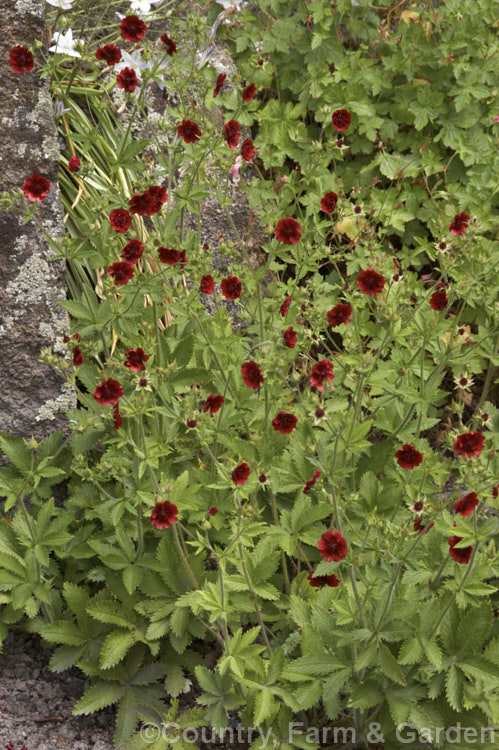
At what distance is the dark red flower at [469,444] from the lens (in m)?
1.72

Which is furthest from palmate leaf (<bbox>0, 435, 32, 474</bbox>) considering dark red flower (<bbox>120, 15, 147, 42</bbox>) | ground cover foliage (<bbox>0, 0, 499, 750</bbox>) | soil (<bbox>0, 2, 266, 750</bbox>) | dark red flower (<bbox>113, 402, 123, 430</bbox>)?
dark red flower (<bbox>120, 15, 147, 42</bbox>)

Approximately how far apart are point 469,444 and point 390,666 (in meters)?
0.62

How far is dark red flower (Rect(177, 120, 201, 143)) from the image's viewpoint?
2.08 meters

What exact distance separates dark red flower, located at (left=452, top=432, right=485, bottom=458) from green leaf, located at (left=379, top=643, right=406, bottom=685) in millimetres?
571

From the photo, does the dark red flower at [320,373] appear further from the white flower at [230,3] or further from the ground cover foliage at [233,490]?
the white flower at [230,3]

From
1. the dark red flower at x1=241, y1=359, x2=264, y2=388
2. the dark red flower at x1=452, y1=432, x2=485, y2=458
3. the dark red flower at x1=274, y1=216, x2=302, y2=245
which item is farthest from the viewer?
the dark red flower at x1=274, y1=216, x2=302, y2=245

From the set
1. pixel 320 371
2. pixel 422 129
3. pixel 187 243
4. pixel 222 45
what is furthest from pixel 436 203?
pixel 320 371

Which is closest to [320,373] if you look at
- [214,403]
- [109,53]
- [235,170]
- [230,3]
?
[214,403]

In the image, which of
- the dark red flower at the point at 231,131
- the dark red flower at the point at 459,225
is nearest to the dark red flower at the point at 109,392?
the dark red flower at the point at 231,131

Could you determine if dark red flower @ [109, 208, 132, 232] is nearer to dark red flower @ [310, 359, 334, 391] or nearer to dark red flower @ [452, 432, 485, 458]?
dark red flower @ [310, 359, 334, 391]

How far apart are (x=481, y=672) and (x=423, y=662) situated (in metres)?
0.15

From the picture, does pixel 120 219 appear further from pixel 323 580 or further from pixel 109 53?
pixel 323 580

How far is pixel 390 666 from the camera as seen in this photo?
1.86 m

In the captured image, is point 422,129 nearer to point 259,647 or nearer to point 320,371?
point 320,371
